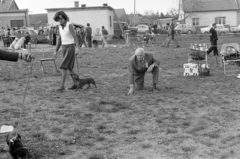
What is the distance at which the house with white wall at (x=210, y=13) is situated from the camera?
51.0 metres

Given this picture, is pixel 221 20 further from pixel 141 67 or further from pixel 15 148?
pixel 15 148

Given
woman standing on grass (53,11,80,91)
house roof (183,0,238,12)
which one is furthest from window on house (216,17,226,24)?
woman standing on grass (53,11,80,91)

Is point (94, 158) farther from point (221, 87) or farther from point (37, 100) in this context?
point (221, 87)

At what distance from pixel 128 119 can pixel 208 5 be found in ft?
164

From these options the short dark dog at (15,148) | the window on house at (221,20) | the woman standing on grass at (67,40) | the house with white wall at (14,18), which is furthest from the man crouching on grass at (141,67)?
the window on house at (221,20)

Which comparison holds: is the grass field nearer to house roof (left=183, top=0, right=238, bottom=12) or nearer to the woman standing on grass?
the woman standing on grass

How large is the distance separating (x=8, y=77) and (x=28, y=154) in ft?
22.3

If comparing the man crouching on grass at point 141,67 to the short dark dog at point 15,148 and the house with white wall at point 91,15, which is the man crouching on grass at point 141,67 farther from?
the house with white wall at point 91,15

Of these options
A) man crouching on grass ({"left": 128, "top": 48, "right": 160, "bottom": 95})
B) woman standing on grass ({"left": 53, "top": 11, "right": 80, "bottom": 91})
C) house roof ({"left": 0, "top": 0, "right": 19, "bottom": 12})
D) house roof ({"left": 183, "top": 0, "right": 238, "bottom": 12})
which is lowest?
man crouching on grass ({"left": 128, "top": 48, "right": 160, "bottom": 95})

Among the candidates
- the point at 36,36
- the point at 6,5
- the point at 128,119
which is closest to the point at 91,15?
the point at 36,36

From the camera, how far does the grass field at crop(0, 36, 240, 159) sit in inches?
169

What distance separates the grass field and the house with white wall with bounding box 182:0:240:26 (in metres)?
43.6

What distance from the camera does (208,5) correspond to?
5250cm

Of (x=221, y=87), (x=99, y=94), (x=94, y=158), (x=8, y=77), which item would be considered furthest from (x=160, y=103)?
(x=8, y=77)
